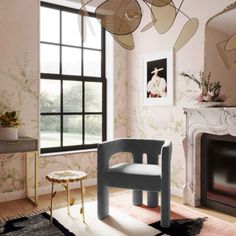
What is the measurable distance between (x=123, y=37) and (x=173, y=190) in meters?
2.73

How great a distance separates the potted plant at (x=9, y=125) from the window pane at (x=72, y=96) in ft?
2.94

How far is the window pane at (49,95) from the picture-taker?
12.8 feet

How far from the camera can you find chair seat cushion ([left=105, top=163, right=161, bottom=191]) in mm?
2682

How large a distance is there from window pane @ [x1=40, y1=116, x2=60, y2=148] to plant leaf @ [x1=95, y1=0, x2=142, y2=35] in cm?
268

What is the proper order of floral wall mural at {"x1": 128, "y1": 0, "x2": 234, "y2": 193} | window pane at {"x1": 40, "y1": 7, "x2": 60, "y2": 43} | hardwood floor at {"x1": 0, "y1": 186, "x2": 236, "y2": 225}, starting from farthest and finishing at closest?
window pane at {"x1": 40, "y1": 7, "x2": 60, "y2": 43}, floral wall mural at {"x1": 128, "y1": 0, "x2": 234, "y2": 193}, hardwood floor at {"x1": 0, "y1": 186, "x2": 236, "y2": 225}

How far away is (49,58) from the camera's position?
12.9 feet

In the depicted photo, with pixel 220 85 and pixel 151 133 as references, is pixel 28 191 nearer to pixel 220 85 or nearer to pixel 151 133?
pixel 151 133

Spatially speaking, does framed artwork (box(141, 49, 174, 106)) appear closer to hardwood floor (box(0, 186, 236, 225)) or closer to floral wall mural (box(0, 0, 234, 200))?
floral wall mural (box(0, 0, 234, 200))

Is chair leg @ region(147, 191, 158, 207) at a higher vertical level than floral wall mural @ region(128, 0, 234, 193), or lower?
lower

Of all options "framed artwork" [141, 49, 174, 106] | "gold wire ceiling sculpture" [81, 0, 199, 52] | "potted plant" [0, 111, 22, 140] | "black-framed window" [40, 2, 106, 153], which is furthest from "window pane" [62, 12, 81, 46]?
"gold wire ceiling sculpture" [81, 0, 199, 52]

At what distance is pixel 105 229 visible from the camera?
104 inches

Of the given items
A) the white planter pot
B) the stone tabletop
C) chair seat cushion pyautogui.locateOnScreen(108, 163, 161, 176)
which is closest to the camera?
the stone tabletop

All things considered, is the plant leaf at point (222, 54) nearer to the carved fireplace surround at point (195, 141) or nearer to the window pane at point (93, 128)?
the carved fireplace surround at point (195, 141)

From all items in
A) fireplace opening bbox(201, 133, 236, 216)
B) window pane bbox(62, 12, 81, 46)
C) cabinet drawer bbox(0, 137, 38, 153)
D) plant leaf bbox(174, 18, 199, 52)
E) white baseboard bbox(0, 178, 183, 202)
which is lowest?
white baseboard bbox(0, 178, 183, 202)
